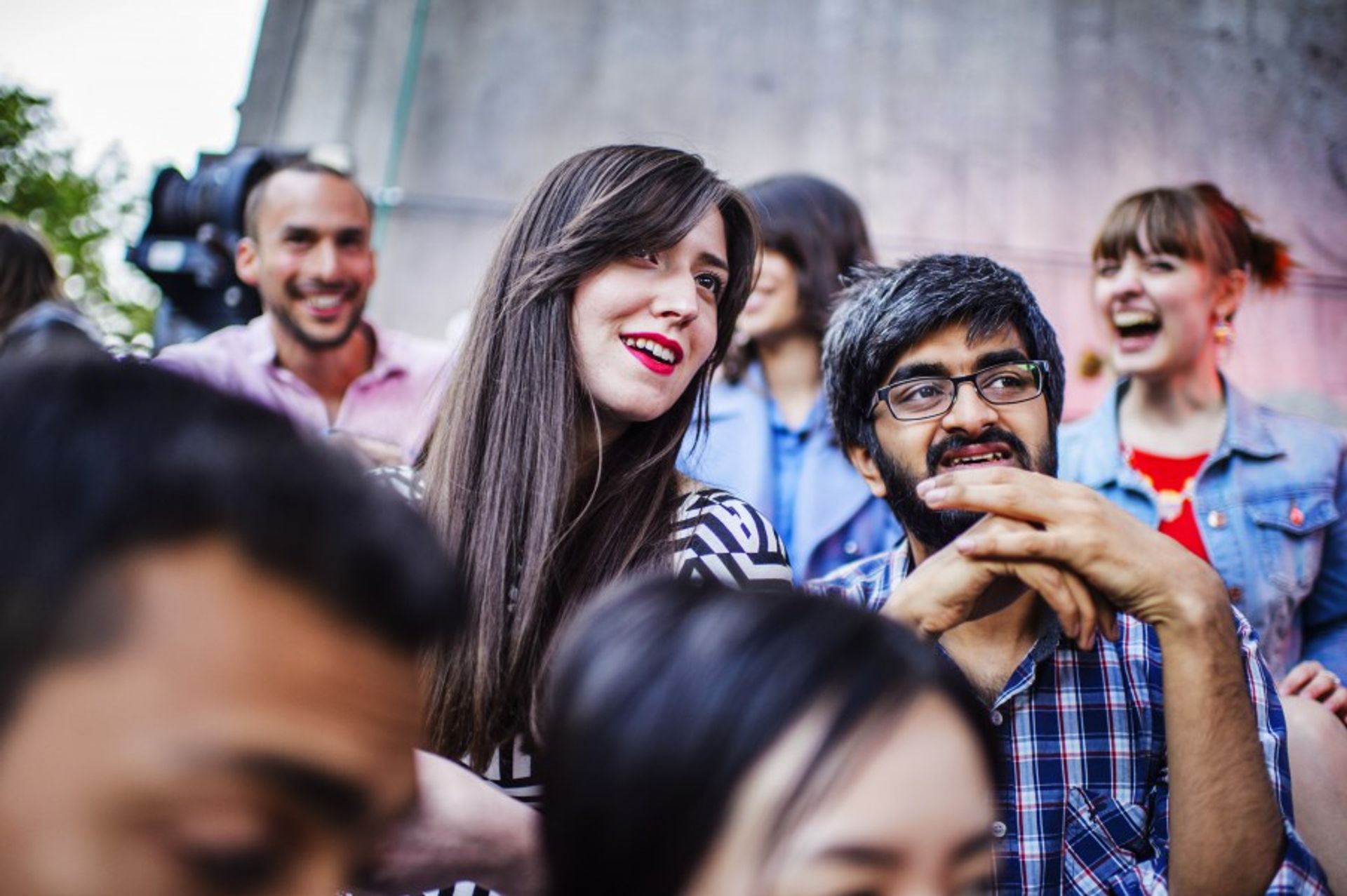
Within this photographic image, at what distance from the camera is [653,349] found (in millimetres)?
1908

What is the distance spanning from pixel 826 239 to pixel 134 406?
271cm

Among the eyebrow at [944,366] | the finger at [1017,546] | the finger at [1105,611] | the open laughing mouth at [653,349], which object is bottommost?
the finger at [1105,611]

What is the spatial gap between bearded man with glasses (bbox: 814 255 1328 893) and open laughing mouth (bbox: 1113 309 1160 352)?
989mm

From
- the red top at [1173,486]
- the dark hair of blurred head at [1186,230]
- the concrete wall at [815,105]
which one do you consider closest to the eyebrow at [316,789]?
the red top at [1173,486]

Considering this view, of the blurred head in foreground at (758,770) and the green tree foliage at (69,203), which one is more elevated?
the green tree foliage at (69,203)

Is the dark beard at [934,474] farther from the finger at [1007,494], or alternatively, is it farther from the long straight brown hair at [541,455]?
the long straight brown hair at [541,455]

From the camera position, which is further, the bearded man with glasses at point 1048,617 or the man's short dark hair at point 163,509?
the bearded man with glasses at point 1048,617

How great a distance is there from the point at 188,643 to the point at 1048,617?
1.55m

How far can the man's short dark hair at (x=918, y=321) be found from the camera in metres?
2.03

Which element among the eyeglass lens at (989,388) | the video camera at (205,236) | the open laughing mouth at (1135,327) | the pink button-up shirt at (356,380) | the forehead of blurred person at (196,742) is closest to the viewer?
the forehead of blurred person at (196,742)

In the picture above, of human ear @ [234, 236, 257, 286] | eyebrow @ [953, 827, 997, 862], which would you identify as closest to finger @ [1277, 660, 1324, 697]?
eyebrow @ [953, 827, 997, 862]

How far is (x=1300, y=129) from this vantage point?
6051mm

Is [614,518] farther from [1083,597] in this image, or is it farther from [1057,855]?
[1057,855]

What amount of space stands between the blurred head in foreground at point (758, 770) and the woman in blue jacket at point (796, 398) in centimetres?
201
